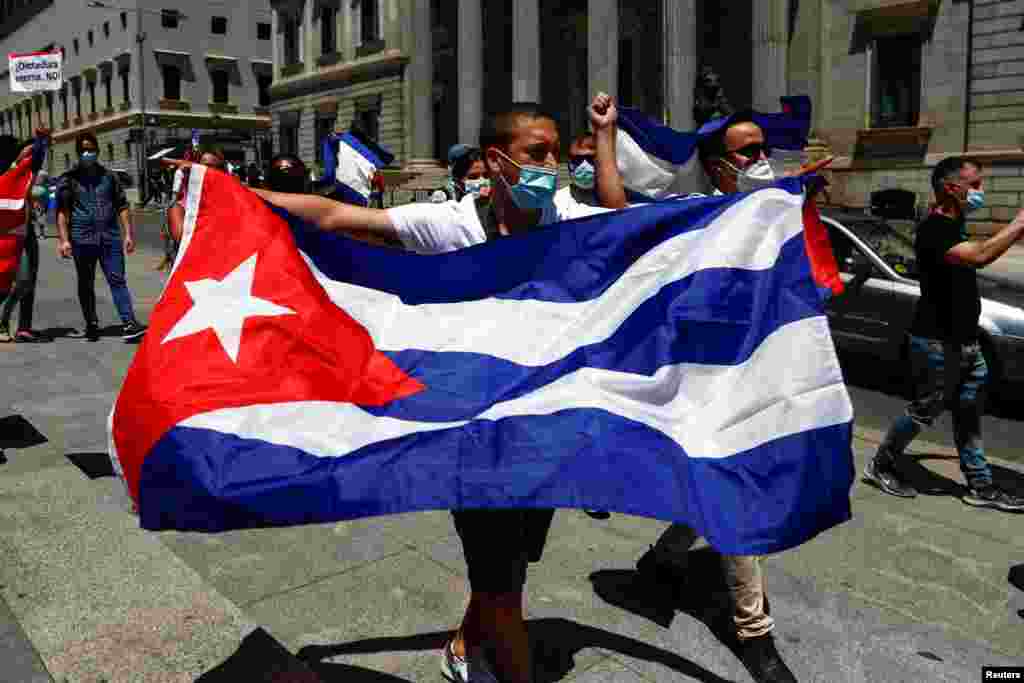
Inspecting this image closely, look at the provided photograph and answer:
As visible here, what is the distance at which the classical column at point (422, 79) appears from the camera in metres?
42.1

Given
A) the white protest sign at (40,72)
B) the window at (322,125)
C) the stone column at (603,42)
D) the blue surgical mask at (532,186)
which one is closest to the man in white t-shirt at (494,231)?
the blue surgical mask at (532,186)

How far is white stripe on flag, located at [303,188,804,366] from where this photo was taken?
2881mm

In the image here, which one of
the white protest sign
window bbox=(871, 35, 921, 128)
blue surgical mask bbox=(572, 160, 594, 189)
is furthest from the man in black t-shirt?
window bbox=(871, 35, 921, 128)

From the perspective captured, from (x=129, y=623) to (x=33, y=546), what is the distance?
873mm

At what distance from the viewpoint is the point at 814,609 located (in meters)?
3.80

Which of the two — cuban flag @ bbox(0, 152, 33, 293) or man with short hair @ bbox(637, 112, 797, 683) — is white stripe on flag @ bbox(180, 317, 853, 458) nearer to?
man with short hair @ bbox(637, 112, 797, 683)

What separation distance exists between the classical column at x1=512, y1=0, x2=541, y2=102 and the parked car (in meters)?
27.5

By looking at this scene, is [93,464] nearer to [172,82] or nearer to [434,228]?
[434,228]

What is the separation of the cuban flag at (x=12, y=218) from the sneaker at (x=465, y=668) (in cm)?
411

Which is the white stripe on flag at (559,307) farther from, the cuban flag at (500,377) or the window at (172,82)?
the window at (172,82)

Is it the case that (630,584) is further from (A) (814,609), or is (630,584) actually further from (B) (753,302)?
(B) (753,302)

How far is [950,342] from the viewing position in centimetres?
533

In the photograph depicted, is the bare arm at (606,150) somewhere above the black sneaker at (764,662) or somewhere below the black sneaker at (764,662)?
above

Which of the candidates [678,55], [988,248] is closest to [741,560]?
[988,248]
